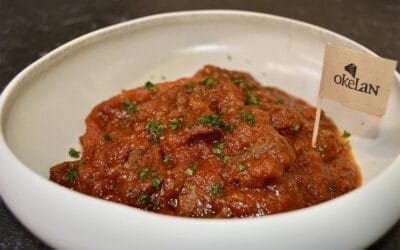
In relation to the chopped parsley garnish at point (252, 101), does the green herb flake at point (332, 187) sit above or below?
below

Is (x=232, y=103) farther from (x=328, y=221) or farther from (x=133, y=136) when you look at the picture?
(x=328, y=221)

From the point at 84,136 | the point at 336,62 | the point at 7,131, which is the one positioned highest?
the point at 336,62

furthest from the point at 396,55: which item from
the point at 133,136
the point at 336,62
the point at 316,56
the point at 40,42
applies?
the point at 40,42

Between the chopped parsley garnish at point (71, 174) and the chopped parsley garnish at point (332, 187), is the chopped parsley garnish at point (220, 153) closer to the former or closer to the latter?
the chopped parsley garnish at point (332, 187)

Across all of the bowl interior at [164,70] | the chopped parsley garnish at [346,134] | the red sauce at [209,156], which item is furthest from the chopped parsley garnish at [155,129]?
the chopped parsley garnish at [346,134]

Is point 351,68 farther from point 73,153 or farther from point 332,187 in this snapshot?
point 73,153

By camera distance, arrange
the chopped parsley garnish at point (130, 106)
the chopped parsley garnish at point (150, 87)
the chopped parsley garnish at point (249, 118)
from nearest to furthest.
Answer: the chopped parsley garnish at point (249, 118) → the chopped parsley garnish at point (130, 106) → the chopped parsley garnish at point (150, 87)

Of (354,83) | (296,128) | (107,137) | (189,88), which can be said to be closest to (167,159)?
(107,137)
